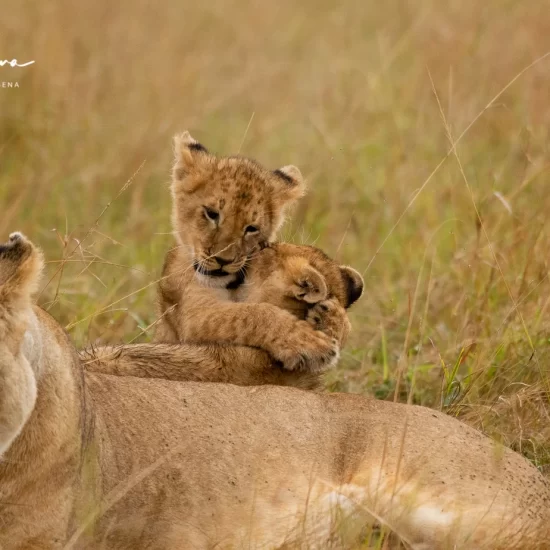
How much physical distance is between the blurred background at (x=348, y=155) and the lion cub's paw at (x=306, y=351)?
282 millimetres

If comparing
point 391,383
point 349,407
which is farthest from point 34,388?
point 391,383

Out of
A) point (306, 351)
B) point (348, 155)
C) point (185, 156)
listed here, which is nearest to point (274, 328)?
point (306, 351)

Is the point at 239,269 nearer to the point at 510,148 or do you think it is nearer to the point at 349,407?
the point at 349,407

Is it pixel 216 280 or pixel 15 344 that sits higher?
pixel 15 344

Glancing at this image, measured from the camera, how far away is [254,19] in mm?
11977

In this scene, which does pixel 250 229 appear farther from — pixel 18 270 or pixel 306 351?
pixel 18 270

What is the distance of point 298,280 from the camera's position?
473 centimetres

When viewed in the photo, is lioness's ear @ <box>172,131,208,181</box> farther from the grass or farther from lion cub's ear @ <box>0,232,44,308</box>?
lion cub's ear @ <box>0,232,44,308</box>

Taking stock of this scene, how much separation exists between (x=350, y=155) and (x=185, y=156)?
342cm

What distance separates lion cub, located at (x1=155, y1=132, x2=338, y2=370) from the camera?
4559mm

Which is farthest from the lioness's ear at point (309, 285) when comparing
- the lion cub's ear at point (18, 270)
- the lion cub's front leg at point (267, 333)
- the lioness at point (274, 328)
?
the lion cub's ear at point (18, 270)

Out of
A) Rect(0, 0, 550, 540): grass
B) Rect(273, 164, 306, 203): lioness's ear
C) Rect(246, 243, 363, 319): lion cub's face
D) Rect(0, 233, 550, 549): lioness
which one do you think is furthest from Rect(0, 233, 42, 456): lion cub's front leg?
Rect(273, 164, 306, 203): lioness's ear

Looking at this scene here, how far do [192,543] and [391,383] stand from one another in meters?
1.86

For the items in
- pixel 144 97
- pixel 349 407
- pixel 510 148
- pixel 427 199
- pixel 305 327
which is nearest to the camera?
pixel 349 407
